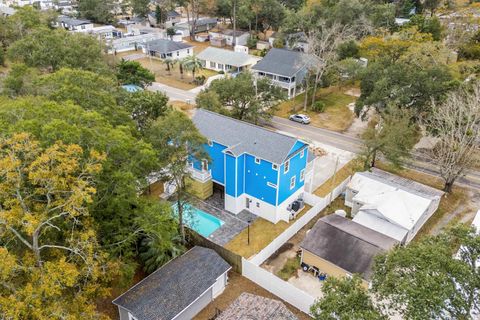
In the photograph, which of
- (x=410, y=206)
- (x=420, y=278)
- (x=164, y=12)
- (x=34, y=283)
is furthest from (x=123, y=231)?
(x=164, y=12)

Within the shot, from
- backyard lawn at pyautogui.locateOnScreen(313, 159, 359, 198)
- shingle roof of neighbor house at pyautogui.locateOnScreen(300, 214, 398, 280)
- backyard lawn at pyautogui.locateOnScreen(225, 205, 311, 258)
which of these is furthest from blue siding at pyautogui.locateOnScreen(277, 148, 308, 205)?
backyard lawn at pyautogui.locateOnScreen(313, 159, 359, 198)

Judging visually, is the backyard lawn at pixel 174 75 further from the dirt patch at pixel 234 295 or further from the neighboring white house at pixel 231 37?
the dirt patch at pixel 234 295

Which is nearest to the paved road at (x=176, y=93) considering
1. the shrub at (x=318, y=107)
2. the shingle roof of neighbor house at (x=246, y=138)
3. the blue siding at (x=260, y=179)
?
the shrub at (x=318, y=107)

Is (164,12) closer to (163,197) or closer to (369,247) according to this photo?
(163,197)

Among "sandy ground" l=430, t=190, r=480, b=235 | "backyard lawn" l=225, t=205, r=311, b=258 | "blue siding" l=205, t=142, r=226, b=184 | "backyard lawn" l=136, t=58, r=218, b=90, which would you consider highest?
"blue siding" l=205, t=142, r=226, b=184

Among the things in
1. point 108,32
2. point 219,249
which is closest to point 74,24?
point 108,32

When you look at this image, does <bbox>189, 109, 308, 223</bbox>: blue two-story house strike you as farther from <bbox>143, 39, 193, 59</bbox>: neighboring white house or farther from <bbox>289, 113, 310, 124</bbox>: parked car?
<bbox>143, 39, 193, 59</bbox>: neighboring white house
